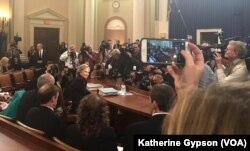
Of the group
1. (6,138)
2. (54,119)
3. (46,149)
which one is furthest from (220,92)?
(54,119)

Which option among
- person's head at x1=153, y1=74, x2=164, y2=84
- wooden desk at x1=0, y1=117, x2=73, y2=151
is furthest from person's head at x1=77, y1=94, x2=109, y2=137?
person's head at x1=153, y1=74, x2=164, y2=84

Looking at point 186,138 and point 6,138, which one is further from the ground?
point 186,138

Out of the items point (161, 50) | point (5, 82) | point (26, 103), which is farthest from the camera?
point (5, 82)

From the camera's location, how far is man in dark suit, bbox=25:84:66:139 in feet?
12.3

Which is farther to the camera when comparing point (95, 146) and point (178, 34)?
point (178, 34)

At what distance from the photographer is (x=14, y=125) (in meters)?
3.35

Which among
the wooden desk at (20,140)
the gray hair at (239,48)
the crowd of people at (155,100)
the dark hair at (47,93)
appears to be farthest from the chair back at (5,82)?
the gray hair at (239,48)

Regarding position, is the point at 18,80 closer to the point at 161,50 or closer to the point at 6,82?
the point at 6,82

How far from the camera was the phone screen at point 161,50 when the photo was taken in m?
2.96

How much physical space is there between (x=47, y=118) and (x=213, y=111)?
3.17m

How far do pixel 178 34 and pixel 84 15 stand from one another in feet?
15.1

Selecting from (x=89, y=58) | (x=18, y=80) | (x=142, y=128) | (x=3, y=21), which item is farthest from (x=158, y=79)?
(x=3, y=21)

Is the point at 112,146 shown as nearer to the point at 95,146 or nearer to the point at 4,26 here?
the point at 95,146

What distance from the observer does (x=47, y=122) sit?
12.3 ft
